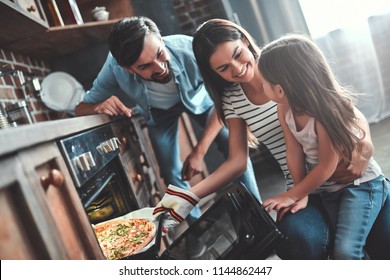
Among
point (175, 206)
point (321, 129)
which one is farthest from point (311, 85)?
point (175, 206)

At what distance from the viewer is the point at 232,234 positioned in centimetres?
67

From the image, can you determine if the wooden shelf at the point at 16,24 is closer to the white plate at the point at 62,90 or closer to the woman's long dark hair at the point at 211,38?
the white plate at the point at 62,90

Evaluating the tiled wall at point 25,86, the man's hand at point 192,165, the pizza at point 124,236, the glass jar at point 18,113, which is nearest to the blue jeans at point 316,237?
the pizza at point 124,236

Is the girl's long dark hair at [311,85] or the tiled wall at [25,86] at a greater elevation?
the tiled wall at [25,86]

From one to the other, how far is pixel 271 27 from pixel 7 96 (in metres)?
1.18

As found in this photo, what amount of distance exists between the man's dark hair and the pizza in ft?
1.53

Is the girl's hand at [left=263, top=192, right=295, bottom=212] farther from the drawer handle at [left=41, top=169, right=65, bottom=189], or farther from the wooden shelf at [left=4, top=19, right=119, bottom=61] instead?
the wooden shelf at [left=4, top=19, right=119, bottom=61]

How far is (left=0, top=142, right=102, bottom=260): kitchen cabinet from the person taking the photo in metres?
0.45

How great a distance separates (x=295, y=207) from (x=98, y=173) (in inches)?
19.3

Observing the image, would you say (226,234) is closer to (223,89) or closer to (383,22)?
(223,89)

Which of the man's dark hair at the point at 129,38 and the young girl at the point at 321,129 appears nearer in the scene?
the young girl at the point at 321,129

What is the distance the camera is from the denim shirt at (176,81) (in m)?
1.16

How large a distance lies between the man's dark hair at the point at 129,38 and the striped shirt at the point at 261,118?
0.94ft
